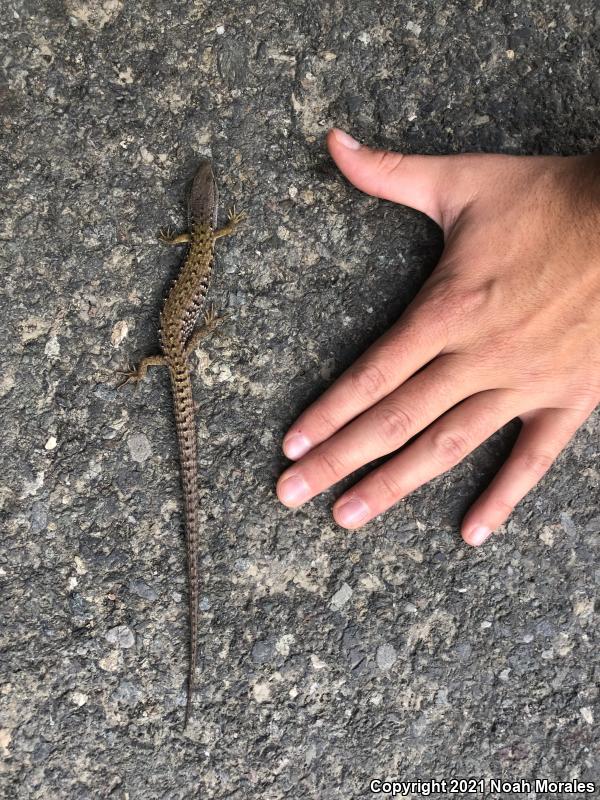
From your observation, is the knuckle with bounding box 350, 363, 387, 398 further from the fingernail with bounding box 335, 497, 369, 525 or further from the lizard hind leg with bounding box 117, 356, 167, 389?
the lizard hind leg with bounding box 117, 356, 167, 389

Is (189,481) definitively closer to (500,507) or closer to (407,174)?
(500,507)

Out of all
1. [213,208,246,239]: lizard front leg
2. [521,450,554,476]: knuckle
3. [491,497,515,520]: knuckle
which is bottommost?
[491,497,515,520]: knuckle

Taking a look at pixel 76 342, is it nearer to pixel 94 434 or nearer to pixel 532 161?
pixel 94 434

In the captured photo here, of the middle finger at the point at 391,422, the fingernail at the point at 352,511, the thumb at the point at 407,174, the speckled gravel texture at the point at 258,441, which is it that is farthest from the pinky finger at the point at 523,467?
the thumb at the point at 407,174

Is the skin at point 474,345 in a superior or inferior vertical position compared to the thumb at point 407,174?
inferior

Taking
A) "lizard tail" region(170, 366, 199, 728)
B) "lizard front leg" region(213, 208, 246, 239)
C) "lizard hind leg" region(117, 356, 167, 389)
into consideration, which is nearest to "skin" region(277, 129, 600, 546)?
"lizard tail" region(170, 366, 199, 728)

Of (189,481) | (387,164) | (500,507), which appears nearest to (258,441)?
(189,481)

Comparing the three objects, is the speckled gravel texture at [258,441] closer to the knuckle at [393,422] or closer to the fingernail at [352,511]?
the fingernail at [352,511]

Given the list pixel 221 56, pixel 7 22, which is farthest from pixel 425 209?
pixel 7 22

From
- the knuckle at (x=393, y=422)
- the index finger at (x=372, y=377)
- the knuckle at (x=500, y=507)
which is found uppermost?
the index finger at (x=372, y=377)
